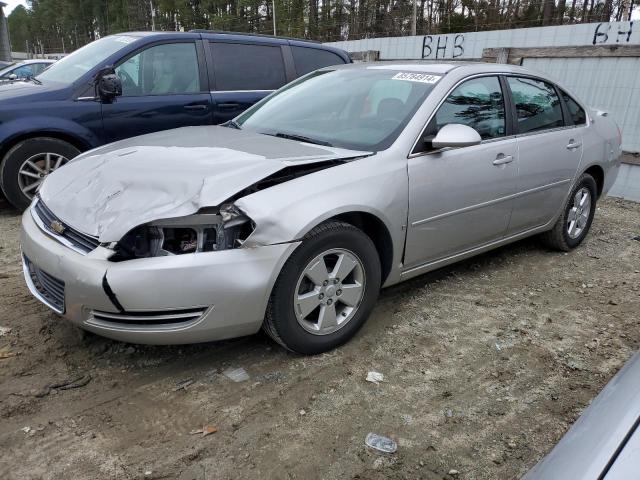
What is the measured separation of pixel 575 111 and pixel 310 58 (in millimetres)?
3227

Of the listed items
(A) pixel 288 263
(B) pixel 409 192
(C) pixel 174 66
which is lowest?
(A) pixel 288 263

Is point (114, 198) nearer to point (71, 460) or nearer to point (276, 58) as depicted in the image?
point (71, 460)

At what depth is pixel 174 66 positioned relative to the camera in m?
5.62

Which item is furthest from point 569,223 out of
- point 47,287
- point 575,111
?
point 47,287

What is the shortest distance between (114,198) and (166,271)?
1.75 ft

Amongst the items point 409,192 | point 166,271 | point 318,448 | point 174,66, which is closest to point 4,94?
point 174,66

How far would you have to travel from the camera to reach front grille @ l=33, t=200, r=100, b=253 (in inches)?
98.1

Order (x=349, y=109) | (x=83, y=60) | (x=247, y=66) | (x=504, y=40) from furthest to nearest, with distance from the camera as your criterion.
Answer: (x=504, y=40) < (x=247, y=66) < (x=83, y=60) < (x=349, y=109)

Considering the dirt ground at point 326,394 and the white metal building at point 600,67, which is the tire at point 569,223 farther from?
the white metal building at point 600,67

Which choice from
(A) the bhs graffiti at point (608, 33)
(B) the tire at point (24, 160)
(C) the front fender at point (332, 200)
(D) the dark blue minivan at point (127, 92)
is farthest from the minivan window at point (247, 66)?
(A) the bhs graffiti at point (608, 33)

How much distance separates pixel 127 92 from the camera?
17.5ft

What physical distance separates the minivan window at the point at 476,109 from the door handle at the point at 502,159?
0.16m

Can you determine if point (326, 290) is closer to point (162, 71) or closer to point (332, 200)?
point (332, 200)

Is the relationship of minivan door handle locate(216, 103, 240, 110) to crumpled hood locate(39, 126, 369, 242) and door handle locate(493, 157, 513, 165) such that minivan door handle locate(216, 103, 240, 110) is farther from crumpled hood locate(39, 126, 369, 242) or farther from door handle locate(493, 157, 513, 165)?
door handle locate(493, 157, 513, 165)
